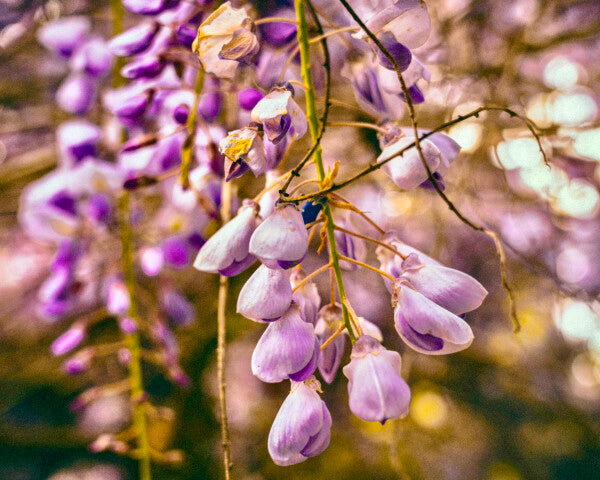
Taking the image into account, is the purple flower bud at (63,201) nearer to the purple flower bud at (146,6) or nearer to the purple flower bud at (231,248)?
the purple flower bud at (146,6)

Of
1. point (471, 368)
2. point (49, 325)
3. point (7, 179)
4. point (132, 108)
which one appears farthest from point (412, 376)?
point (132, 108)

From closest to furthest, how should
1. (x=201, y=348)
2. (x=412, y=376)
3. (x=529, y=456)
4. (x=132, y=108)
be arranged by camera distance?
1. (x=132, y=108)
2. (x=201, y=348)
3. (x=412, y=376)
4. (x=529, y=456)

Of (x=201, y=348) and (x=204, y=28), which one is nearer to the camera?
(x=204, y=28)

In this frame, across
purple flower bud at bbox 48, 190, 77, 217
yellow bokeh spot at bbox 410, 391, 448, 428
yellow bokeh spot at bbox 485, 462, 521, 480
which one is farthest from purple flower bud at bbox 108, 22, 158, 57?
yellow bokeh spot at bbox 485, 462, 521, 480

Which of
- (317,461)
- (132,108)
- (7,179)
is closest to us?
(132,108)

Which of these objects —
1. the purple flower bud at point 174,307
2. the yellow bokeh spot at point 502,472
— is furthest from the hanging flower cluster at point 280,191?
the yellow bokeh spot at point 502,472

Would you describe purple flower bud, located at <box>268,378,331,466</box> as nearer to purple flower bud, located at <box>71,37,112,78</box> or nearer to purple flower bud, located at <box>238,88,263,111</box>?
purple flower bud, located at <box>238,88,263,111</box>

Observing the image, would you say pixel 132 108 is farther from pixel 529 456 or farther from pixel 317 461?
pixel 529 456

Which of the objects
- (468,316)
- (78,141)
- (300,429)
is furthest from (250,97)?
(468,316)

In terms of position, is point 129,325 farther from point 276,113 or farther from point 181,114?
point 276,113
